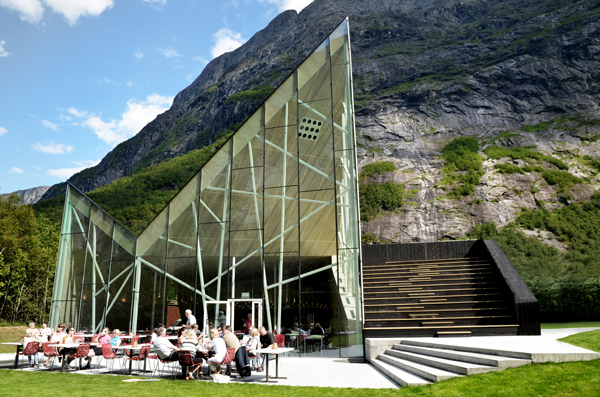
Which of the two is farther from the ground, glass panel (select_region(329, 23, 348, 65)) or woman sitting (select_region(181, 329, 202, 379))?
glass panel (select_region(329, 23, 348, 65))

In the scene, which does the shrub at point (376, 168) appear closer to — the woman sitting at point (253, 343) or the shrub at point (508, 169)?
the shrub at point (508, 169)

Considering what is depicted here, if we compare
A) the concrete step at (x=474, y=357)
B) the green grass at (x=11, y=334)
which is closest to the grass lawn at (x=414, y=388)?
the concrete step at (x=474, y=357)

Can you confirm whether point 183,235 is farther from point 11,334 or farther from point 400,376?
point 11,334

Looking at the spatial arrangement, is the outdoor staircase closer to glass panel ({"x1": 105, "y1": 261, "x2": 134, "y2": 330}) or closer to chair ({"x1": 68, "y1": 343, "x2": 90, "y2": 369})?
chair ({"x1": 68, "y1": 343, "x2": 90, "y2": 369})

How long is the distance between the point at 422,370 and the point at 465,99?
78.8 metres

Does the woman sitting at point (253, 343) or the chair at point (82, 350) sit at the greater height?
the woman sitting at point (253, 343)

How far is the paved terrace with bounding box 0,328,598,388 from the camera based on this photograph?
7348 millimetres

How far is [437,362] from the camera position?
28.0 feet

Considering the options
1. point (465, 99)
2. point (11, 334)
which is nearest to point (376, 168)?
point (465, 99)

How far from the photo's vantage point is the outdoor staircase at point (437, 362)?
734 centimetres

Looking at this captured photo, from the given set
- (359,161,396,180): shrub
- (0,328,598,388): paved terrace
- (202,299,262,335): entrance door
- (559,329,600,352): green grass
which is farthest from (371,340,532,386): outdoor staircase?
(359,161,396,180): shrub

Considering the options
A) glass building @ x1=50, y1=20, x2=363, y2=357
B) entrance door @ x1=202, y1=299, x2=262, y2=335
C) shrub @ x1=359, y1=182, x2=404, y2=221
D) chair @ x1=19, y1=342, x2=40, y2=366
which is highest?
shrub @ x1=359, y1=182, x2=404, y2=221

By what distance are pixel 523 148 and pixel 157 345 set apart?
2753 inches

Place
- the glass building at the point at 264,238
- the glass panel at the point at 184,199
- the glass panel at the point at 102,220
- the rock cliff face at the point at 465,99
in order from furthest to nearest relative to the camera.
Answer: the rock cliff face at the point at 465,99, the glass panel at the point at 102,220, the glass panel at the point at 184,199, the glass building at the point at 264,238
